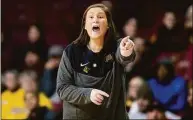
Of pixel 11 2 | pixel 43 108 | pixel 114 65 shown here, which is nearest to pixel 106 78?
pixel 114 65

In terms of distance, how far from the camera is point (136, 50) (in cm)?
206

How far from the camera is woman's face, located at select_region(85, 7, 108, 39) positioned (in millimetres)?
1049

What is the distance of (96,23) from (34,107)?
1095 millimetres

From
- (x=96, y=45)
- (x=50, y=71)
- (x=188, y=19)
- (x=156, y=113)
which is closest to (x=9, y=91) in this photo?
(x=50, y=71)

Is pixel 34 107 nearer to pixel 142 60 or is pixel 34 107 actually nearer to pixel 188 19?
pixel 142 60

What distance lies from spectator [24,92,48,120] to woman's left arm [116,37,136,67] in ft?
3.27

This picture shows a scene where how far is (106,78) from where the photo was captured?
104cm

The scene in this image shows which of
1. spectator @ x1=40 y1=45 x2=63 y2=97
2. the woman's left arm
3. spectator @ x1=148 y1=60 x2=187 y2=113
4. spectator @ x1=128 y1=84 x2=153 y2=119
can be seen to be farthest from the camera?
spectator @ x1=148 y1=60 x2=187 y2=113

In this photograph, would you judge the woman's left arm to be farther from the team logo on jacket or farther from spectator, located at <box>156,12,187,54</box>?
spectator, located at <box>156,12,187,54</box>

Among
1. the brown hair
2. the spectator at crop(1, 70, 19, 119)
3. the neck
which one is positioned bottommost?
the spectator at crop(1, 70, 19, 119)

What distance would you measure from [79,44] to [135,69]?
3.60 feet

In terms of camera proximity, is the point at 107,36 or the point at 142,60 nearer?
the point at 107,36

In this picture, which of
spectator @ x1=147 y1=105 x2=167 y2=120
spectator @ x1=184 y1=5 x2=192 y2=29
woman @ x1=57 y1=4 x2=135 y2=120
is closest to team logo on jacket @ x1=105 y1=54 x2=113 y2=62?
woman @ x1=57 y1=4 x2=135 y2=120

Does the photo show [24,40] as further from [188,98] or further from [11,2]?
[188,98]
